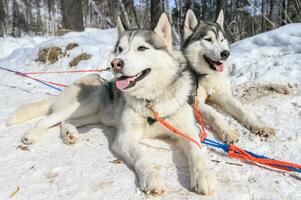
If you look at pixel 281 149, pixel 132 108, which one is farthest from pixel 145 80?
pixel 281 149

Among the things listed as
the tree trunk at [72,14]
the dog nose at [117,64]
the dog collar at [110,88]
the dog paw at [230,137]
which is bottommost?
the dog paw at [230,137]

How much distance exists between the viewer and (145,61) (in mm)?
2506

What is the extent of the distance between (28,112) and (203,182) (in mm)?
2307

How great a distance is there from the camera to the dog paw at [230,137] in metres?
2.69

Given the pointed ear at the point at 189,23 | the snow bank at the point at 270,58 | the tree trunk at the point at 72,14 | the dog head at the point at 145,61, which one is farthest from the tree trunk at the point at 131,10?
the dog head at the point at 145,61

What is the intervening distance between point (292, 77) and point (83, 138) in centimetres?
259

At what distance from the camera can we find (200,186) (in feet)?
6.36

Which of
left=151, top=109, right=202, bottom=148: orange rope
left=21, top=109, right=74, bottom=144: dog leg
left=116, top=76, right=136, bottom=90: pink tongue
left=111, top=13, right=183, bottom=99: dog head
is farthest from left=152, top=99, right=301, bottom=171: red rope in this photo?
left=21, top=109, right=74, bottom=144: dog leg

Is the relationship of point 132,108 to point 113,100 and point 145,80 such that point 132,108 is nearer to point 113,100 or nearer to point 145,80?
point 145,80

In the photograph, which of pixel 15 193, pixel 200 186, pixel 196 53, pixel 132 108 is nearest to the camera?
pixel 200 186

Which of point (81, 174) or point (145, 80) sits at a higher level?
point (145, 80)

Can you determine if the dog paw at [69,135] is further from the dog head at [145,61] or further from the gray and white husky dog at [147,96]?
the dog head at [145,61]

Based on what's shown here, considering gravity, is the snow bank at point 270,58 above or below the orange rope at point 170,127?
above

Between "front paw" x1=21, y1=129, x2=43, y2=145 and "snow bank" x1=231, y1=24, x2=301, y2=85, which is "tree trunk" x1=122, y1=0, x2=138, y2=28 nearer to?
"snow bank" x1=231, y1=24, x2=301, y2=85
